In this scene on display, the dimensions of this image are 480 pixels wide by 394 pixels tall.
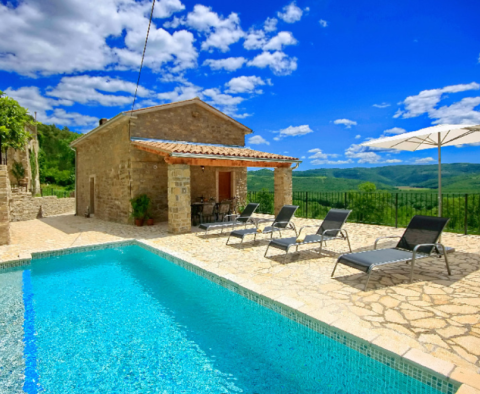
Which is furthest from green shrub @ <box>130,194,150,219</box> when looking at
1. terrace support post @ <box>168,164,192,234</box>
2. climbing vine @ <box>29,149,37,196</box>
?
climbing vine @ <box>29,149,37,196</box>

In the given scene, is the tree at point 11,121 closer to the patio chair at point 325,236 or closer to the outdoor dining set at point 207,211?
the outdoor dining set at point 207,211

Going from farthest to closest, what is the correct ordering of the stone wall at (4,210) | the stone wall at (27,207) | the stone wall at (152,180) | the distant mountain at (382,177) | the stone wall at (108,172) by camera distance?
the distant mountain at (382,177) → the stone wall at (27,207) → the stone wall at (108,172) → the stone wall at (152,180) → the stone wall at (4,210)

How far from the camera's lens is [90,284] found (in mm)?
5504

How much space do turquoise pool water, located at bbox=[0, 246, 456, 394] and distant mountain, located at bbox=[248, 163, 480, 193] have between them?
95.5 ft

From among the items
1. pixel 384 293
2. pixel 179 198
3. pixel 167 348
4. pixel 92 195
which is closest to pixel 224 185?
pixel 179 198

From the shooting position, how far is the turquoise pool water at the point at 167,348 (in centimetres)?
267

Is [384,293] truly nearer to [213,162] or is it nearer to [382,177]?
[213,162]

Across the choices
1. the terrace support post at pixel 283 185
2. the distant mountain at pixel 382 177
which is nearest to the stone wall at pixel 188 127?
the terrace support post at pixel 283 185

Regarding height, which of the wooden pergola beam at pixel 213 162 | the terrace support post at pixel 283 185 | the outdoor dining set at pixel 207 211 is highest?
the wooden pergola beam at pixel 213 162

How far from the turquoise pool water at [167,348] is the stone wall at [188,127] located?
866 centimetres

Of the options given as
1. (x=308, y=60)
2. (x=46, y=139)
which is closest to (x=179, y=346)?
(x=308, y=60)

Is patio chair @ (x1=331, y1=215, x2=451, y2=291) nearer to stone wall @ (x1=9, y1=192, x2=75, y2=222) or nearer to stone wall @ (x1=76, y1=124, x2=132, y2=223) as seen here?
stone wall @ (x1=76, y1=124, x2=132, y2=223)

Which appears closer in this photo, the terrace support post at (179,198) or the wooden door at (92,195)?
the terrace support post at (179,198)

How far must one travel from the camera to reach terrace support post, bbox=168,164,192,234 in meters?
9.46
